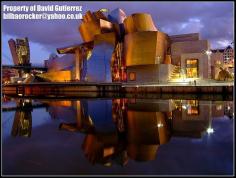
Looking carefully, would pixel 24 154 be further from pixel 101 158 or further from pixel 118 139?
pixel 118 139

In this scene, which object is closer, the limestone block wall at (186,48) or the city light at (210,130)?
the city light at (210,130)

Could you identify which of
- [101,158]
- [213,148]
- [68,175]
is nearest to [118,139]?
[101,158]

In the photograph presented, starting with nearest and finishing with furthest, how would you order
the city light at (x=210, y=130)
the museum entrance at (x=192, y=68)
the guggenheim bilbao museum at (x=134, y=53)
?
the city light at (x=210, y=130)
the guggenheim bilbao museum at (x=134, y=53)
the museum entrance at (x=192, y=68)

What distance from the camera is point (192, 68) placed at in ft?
111

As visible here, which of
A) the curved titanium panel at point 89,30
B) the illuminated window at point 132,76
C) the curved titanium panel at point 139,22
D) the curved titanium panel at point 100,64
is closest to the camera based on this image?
the curved titanium panel at point 139,22

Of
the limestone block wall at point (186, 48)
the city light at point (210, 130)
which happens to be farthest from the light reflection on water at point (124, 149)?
the limestone block wall at point (186, 48)

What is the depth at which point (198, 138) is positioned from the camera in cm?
661

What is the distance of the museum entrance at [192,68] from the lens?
111 feet

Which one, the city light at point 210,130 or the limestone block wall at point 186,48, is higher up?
the limestone block wall at point 186,48

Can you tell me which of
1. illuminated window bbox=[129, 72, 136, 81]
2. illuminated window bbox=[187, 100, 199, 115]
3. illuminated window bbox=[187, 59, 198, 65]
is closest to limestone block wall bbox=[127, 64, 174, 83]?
illuminated window bbox=[129, 72, 136, 81]

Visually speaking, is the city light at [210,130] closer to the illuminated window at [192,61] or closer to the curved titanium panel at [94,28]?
the illuminated window at [192,61]

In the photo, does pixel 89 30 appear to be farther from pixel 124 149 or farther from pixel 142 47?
pixel 124 149

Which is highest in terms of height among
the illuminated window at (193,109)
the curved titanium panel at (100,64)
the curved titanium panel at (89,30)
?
the curved titanium panel at (89,30)

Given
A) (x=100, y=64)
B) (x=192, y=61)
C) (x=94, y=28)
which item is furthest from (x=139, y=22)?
(x=192, y=61)
